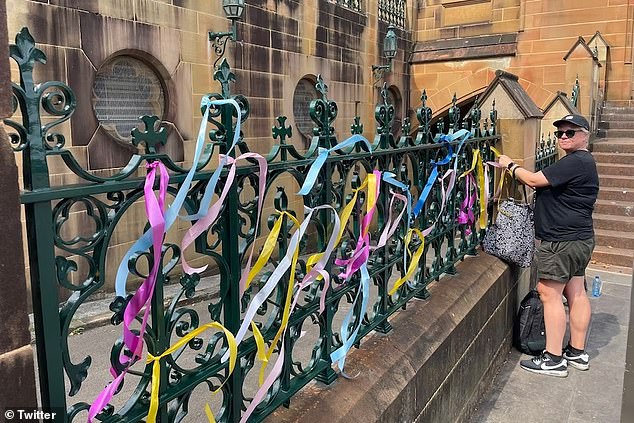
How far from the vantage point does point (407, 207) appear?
331 cm

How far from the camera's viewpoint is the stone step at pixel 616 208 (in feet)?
27.1

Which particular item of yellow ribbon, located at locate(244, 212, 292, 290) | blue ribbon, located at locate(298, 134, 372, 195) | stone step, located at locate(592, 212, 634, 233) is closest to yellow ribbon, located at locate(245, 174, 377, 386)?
yellow ribbon, located at locate(244, 212, 292, 290)

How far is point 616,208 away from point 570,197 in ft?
16.6

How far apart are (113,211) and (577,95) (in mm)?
10908

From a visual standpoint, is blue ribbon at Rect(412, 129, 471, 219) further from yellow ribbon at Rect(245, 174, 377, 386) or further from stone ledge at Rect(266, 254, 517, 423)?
yellow ribbon at Rect(245, 174, 377, 386)

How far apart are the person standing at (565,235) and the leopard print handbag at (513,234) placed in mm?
317

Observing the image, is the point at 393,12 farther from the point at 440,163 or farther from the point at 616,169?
the point at 440,163

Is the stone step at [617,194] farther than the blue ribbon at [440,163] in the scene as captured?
Yes

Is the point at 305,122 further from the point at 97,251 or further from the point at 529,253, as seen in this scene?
the point at 97,251

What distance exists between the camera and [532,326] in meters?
4.71

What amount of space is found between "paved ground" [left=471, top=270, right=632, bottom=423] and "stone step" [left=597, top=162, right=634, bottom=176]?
16.1 feet

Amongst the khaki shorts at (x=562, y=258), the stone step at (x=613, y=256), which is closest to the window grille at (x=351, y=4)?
the stone step at (x=613, y=256)

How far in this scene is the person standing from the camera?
4043 millimetres

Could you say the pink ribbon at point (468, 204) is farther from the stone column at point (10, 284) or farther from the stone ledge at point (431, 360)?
the stone column at point (10, 284)
